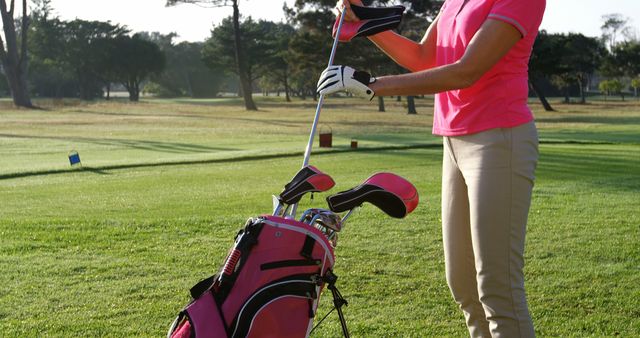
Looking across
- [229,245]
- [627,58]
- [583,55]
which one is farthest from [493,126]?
[627,58]

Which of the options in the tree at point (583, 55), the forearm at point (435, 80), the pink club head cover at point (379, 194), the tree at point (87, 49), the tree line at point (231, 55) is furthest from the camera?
the tree at point (87, 49)

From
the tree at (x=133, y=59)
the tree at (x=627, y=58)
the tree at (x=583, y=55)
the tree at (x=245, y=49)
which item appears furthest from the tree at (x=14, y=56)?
the tree at (x=627, y=58)

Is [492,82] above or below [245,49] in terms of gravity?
below

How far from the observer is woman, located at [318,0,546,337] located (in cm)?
319

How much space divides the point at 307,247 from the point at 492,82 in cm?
102

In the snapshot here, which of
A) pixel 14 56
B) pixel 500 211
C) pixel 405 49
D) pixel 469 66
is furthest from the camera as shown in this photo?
pixel 14 56

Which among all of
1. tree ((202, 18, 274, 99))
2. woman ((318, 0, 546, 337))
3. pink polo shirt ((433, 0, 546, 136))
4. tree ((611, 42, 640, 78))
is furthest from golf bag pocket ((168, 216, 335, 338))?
tree ((611, 42, 640, 78))

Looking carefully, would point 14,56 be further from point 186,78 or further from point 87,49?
point 186,78

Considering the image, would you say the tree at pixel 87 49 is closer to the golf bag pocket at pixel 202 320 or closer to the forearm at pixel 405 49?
the forearm at pixel 405 49

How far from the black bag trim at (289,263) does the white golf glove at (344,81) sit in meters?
0.60

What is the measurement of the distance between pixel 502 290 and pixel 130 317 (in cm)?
251

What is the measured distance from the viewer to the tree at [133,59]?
96000 mm

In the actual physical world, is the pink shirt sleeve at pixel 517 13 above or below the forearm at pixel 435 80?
above

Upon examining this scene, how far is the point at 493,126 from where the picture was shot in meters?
3.30
